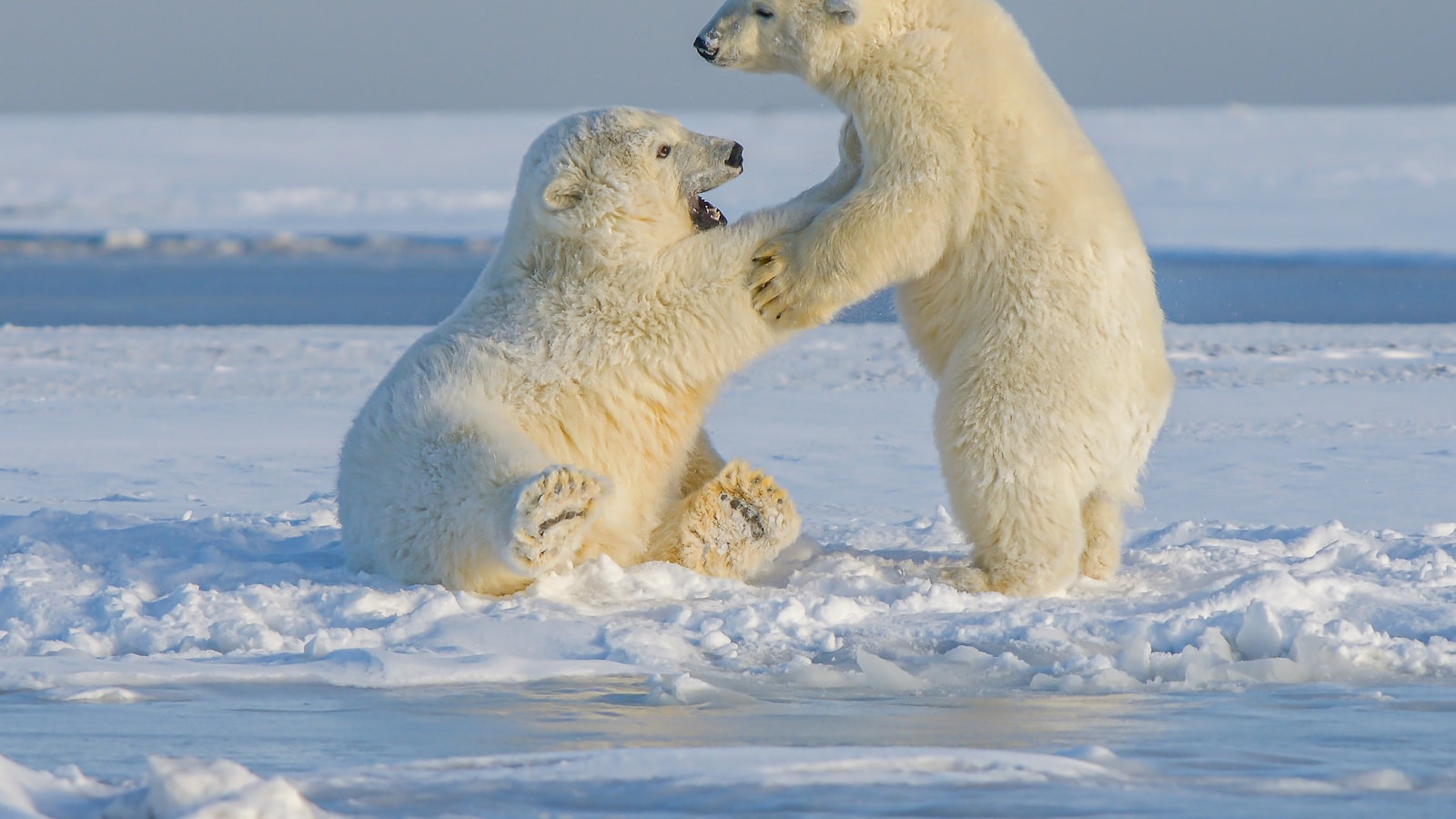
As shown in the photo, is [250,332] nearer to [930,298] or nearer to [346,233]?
[930,298]

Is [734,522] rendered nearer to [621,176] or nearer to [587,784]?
[621,176]

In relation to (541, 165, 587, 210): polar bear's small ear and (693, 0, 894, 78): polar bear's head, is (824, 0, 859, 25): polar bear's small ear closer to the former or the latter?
(693, 0, 894, 78): polar bear's head

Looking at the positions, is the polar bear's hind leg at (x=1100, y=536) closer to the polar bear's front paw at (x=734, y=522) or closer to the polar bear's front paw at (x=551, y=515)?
the polar bear's front paw at (x=734, y=522)

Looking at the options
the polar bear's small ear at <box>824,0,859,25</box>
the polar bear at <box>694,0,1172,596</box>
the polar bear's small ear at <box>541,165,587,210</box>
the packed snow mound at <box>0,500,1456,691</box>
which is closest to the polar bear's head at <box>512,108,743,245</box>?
the polar bear's small ear at <box>541,165,587,210</box>

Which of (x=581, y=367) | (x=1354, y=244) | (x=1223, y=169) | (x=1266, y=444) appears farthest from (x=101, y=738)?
(x=1223, y=169)

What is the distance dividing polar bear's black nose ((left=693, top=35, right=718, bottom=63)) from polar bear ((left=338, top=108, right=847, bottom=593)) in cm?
32

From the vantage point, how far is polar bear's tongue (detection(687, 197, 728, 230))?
4.59 metres

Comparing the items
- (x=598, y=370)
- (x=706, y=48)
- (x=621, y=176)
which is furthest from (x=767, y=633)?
(x=706, y=48)

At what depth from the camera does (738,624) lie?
151 inches

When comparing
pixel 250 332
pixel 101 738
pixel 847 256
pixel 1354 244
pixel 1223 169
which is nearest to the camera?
pixel 101 738

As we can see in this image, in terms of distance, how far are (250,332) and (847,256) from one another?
26.7ft

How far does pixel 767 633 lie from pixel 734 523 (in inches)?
22.7

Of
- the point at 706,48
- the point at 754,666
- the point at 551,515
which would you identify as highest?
the point at 706,48

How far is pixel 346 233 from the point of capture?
22.8m
